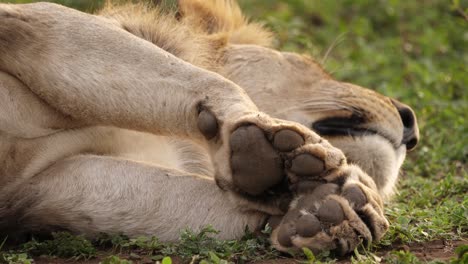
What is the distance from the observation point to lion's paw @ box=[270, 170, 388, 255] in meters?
3.02

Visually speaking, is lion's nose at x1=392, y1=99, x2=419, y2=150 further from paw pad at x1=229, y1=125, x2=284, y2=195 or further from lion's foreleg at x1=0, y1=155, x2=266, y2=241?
paw pad at x1=229, y1=125, x2=284, y2=195

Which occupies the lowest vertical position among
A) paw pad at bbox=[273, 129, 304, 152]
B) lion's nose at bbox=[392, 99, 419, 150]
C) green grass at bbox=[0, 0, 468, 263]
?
green grass at bbox=[0, 0, 468, 263]

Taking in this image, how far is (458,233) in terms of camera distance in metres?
3.53

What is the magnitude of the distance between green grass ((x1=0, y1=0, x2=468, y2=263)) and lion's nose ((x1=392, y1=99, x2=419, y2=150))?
0.87ft

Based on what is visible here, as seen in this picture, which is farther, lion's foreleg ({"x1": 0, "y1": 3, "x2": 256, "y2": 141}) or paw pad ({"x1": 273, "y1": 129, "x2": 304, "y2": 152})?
lion's foreleg ({"x1": 0, "y1": 3, "x2": 256, "y2": 141})

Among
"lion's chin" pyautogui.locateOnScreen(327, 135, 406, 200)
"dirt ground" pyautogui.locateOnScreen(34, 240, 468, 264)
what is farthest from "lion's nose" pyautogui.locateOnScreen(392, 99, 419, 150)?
"dirt ground" pyautogui.locateOnScreen(34, 240, 468, 264)

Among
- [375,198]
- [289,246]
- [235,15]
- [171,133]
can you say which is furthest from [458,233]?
[235,15]

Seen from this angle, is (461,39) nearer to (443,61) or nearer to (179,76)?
(443,61)

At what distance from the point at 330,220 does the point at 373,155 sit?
1.04 meters

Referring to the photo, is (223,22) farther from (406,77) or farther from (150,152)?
(406,77)

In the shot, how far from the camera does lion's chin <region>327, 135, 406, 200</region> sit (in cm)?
400

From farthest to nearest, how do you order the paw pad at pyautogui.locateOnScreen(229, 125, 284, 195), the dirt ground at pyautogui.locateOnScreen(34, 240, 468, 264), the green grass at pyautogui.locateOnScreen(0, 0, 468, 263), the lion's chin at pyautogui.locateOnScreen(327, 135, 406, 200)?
the lion's chin at pyautogui.locateOnScreen(327, 135, 406, 200) → the green grass at pyautogui.locateOnScreen(0, 0, 468, 263) → the dirt ground at pyautogui.locateOnScreen(34, 240, 468, 264) → the paw pad at pyautogui.locateOnScreen(229, 125, 284, 195)

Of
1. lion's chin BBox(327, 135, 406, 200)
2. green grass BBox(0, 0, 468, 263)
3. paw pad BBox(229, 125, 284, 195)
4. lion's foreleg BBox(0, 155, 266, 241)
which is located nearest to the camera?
paw pad BBox(229, 125, 284, 195)

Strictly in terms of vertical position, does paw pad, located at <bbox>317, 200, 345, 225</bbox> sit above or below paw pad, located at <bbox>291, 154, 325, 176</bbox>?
below
